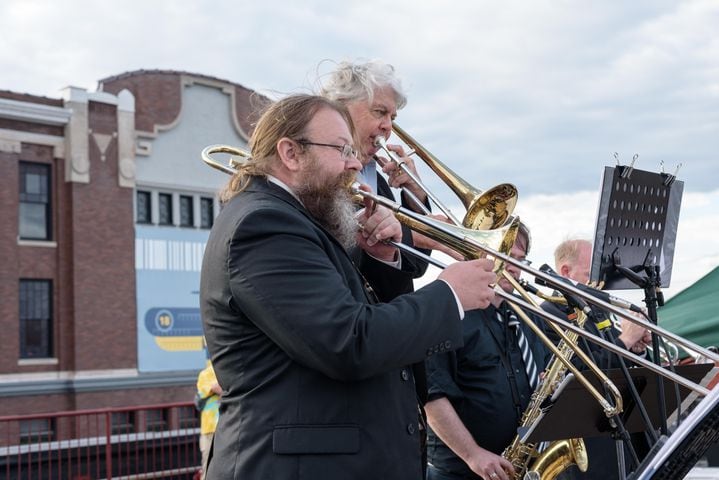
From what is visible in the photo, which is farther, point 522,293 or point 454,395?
point 454,395

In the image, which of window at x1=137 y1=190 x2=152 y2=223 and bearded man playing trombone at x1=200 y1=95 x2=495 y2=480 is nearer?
bearded man playing trombone at x1=200 y1=95 x2=495 y2=480

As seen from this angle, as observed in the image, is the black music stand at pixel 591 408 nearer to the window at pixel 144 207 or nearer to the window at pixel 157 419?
the window at pixel 157 419

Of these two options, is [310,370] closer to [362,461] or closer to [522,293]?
[362,461]

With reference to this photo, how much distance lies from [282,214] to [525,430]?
5.65 ft

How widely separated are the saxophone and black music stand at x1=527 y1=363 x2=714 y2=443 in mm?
637

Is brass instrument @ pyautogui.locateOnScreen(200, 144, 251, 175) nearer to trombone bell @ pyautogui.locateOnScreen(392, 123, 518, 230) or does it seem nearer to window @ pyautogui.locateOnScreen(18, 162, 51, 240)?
trombone bell @ pyautogui.locateOnScreen(392, 123, 518, 230)

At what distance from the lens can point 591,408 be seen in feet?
11.3

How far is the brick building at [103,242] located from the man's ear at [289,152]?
895 inches

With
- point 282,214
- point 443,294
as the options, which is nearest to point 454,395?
point 443,294

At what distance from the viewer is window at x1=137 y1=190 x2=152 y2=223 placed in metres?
26.8

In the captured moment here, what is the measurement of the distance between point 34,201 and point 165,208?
4391mm

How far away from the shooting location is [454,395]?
4355 millimetres

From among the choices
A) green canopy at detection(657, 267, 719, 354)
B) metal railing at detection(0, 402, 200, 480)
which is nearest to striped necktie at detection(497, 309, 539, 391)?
green canopy at detection(657, 267, 719, 354)

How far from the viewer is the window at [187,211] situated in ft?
90.4
